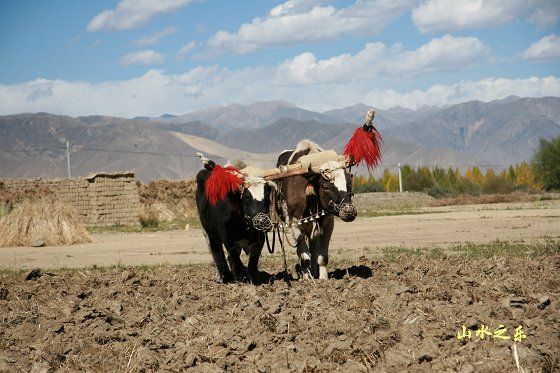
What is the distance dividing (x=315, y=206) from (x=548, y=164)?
68.7 m

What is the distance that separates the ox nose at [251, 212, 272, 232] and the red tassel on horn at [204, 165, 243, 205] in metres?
0.76

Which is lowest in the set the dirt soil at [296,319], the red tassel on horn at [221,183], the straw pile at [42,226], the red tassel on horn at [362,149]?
the dirt soil at [296,319]

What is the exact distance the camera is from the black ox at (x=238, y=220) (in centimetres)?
1423

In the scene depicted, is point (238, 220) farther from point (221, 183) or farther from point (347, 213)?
point (347, 213)

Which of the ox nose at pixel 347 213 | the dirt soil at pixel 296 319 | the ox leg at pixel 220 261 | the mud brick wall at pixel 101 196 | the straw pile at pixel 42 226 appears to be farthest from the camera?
the mud brick wall at pixel 101 196

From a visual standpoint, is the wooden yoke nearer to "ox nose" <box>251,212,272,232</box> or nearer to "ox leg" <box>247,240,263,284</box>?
"ox nose" <box>251,212,272,232</box>

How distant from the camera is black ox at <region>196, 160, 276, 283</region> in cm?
1423

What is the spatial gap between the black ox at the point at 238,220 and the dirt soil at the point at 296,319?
60 centimetres

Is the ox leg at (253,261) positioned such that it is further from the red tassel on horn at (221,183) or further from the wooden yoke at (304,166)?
the wooden yoke at (304,166)

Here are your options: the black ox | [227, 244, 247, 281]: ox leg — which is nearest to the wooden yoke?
the black ox

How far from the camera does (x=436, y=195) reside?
8188cm

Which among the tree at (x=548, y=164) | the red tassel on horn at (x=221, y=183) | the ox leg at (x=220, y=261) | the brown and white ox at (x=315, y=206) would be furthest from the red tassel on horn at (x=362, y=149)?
the tree at (x=548, y=164)

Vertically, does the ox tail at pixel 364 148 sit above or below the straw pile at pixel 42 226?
above

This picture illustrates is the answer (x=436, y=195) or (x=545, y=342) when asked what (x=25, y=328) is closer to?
(x=545, y=342)
